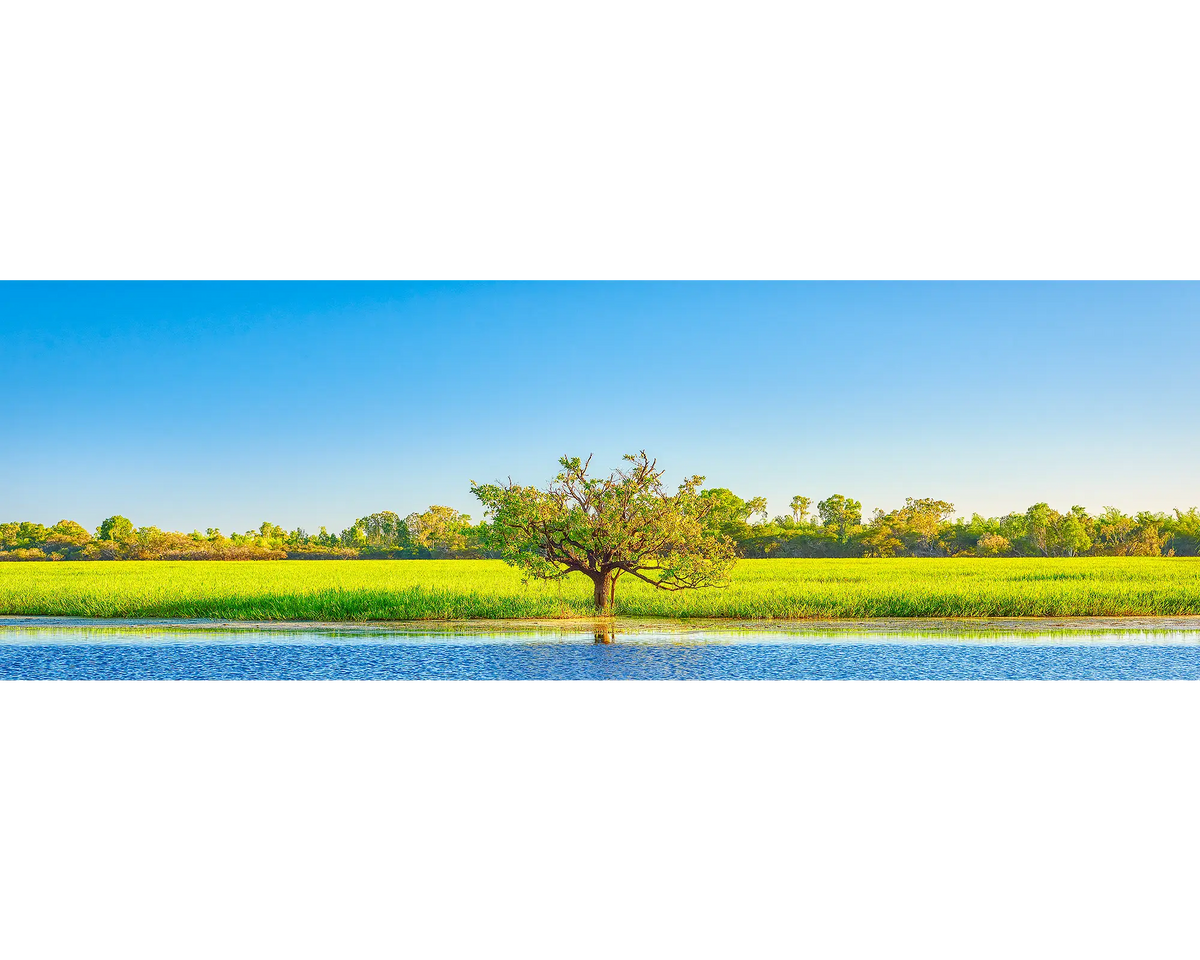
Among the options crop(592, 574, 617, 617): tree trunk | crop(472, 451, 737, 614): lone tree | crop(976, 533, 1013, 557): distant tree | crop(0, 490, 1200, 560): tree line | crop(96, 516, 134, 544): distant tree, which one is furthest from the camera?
crop(976, 533, 1013, 557): distant tree

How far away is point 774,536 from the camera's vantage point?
931cm

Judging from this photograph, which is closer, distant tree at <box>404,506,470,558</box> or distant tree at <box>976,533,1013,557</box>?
distant tree at <box>404,506,470,558</box>

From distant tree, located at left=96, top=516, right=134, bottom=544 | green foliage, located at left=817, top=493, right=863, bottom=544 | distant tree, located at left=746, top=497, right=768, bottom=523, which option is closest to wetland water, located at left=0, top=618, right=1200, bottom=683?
distant tree, located at left=746, top=497, right=768, bottom=523

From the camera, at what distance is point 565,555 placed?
8102mm

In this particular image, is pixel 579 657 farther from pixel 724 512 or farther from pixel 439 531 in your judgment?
pixel 439 531

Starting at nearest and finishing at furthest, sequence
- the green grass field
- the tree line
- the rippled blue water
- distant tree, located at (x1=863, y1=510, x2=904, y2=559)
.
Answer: the rippled blue water → the green grass field → the tree line → distant tree, located at (x1=863, y1=510, x2=904, y2=559)

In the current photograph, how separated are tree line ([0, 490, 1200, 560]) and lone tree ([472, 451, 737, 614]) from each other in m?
0.20

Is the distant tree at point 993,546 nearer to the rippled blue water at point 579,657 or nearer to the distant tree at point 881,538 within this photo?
the distant tree at point 881,538

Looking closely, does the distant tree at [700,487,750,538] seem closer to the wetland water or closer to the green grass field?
the green grass field

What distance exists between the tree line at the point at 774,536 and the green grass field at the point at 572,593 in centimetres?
33

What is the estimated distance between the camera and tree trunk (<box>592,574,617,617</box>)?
8.30 metres

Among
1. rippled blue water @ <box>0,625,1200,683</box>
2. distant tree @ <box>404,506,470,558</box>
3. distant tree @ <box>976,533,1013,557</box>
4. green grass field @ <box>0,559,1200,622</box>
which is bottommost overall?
rippled blue water @ <box>0,625,1200,683</box>
